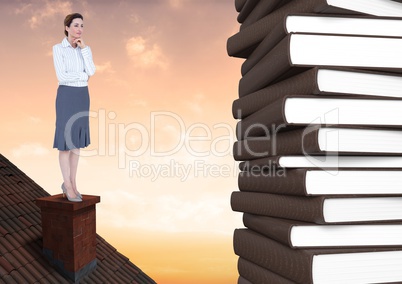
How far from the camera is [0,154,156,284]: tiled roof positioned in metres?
2.61

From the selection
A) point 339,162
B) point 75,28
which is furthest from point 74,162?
point 339,162

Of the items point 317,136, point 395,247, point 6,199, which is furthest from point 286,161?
point 6,199

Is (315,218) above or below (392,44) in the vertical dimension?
below

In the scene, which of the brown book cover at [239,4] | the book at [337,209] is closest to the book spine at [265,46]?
the brown book cover at [239,4]

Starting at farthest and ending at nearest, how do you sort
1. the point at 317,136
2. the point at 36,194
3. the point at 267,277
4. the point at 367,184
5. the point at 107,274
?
the point at 36,194, the point at 107,274, the point at 267,277, the point at 367,184, the point at 317,136

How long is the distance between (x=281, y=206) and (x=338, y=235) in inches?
10.8

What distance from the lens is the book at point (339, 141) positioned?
→ 146cm

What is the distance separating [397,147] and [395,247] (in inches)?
14.9

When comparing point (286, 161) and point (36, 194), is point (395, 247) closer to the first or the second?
point (286, 161)

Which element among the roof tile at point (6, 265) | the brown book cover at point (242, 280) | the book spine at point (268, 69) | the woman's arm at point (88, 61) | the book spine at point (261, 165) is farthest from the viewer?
the woman's arm at point (88, 61)

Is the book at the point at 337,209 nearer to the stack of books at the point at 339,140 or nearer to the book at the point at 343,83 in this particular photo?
the stack of books at the point at 339,140

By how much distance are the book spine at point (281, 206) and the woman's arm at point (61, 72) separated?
1.18 m

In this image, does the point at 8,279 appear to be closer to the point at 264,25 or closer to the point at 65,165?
the point at 65,165

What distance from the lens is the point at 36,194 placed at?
3.82 metres
